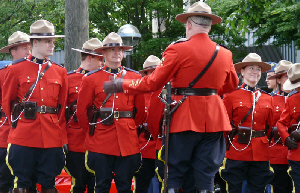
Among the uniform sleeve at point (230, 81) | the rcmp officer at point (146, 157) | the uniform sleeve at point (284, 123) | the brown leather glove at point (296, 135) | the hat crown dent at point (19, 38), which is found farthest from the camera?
the hat crown dent at point (19, 38)

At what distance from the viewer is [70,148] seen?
7852mm

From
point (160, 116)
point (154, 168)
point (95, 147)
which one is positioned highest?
point (160, 116)

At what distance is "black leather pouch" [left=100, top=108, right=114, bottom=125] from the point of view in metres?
6.87

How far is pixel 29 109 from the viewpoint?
267 inches

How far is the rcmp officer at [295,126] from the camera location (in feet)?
24.8

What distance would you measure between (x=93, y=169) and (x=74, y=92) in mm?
1542

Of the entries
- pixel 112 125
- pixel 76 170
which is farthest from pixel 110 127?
pixel 76 170

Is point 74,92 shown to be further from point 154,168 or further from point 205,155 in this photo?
point 205,155

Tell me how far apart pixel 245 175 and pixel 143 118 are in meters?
1.67

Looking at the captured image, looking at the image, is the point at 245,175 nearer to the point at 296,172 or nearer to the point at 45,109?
the point at 296,172

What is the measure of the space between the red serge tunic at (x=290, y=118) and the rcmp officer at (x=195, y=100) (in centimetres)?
236

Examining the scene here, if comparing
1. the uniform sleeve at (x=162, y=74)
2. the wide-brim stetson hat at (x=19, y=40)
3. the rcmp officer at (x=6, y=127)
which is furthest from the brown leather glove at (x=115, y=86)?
the wide-brim stetson hat at (x=19, y=40)

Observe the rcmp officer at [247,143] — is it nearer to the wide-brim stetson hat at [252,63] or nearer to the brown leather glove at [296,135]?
the wide-brim stetson hat at [252,63]

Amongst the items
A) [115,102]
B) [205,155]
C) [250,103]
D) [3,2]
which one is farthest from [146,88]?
[3,2]
